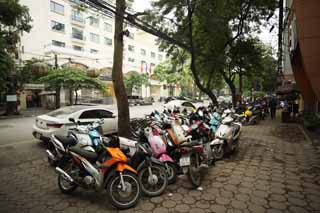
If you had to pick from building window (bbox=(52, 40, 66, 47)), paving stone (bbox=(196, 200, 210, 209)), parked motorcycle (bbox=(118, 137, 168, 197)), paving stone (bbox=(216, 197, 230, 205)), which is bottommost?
paving stone (bbox=(196, 200, 210, 209))

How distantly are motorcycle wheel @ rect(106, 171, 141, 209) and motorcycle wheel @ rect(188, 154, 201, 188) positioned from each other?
3.42 ft

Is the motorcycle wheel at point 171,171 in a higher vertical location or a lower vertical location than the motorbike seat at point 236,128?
lower

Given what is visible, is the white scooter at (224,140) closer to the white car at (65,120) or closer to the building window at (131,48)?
the white car at (65,120)

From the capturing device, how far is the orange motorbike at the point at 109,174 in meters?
3.11

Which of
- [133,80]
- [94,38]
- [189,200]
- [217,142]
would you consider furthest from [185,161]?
[94,38]

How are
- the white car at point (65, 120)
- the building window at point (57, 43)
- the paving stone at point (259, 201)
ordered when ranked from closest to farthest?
1. the paving stone at point (259, 201)
2. the white car at point (65, 120)
3. the building window at point (57, 43)

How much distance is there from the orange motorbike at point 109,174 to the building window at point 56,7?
27.9 metres

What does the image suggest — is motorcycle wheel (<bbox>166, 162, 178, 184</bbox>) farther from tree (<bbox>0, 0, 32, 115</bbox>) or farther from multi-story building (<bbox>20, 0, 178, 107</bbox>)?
multi-story building (<bbox>20, 0, 178, 107</bbox>)

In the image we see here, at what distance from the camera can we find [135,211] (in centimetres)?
306

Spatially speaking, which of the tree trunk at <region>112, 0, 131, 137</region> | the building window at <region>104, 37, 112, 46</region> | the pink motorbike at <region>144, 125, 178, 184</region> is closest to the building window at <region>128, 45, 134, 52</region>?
the building window at <region>104, 37, 112, 46</region>

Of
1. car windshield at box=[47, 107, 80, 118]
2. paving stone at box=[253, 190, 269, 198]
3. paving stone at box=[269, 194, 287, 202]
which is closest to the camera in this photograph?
paving stone at box=[269, 194, 287, 202]

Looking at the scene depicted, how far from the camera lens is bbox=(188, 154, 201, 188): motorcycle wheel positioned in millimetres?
3773

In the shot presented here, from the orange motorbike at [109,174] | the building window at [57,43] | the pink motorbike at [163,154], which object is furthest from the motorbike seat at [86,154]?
the building window at [57,43]

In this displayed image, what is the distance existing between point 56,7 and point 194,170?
95.5 feet
